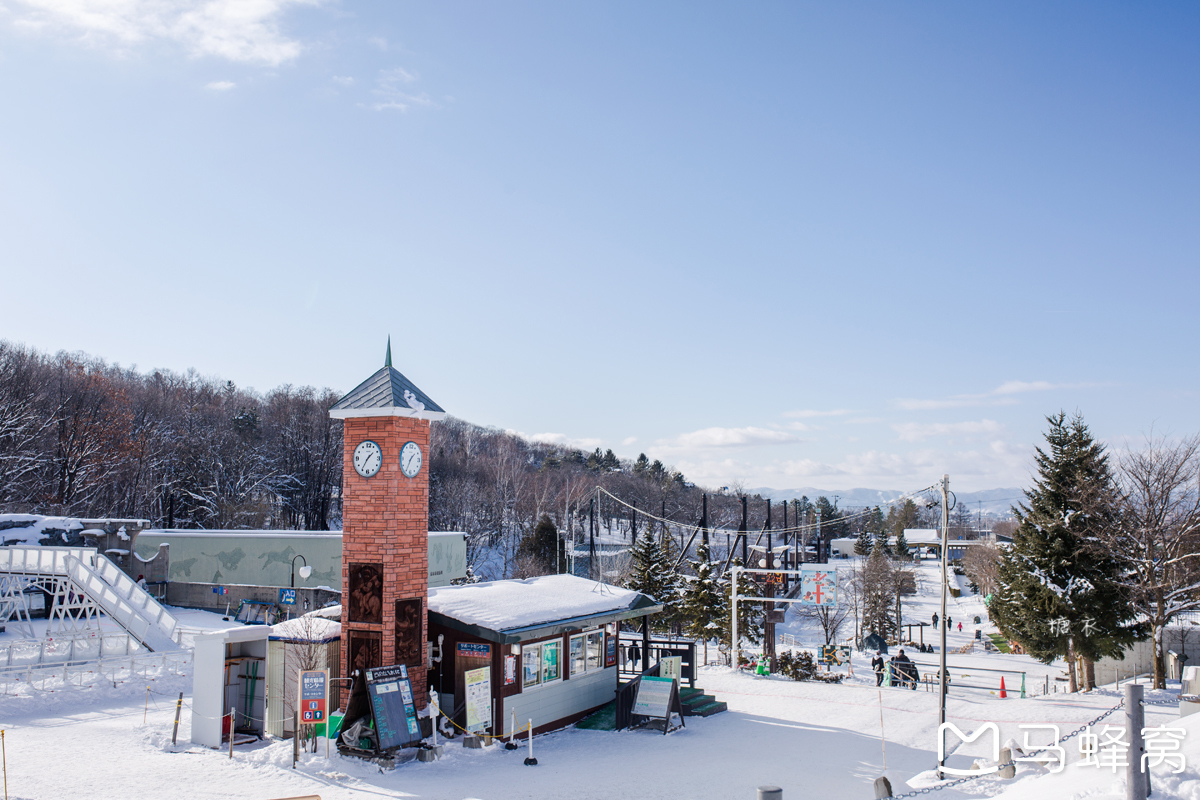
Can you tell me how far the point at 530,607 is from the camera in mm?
18203

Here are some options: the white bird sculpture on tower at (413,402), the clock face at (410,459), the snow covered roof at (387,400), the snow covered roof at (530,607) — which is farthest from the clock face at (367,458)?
the snow covered roof at (530,607)

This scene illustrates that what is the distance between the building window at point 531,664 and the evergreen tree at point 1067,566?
1745cm

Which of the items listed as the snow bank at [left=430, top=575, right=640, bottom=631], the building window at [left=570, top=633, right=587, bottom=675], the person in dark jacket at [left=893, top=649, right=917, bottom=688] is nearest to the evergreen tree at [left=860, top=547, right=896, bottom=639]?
the person in dark jacket at [left=893, top=649, right=917, bottom=688]

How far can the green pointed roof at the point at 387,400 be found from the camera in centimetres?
1653

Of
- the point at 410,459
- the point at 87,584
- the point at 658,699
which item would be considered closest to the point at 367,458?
the point at 410,459

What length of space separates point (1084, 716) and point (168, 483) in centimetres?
5751

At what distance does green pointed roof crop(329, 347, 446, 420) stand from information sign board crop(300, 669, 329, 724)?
5.08 meters

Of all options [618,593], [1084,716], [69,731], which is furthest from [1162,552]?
[69,731]

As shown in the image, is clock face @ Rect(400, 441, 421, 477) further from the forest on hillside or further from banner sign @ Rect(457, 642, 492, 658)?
the forest on hillside

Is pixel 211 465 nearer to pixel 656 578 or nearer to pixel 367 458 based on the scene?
pixel 656 578

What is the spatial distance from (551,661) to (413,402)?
275 inches

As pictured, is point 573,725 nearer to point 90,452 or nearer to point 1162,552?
point 1162,552

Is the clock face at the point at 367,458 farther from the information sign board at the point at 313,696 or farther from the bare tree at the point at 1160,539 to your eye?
the bare tree at the point at 1160,539

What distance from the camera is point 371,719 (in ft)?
48.7
